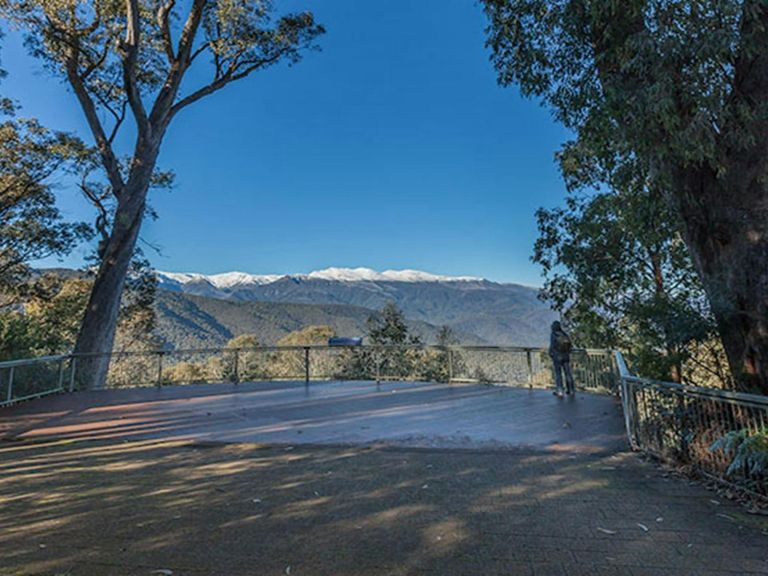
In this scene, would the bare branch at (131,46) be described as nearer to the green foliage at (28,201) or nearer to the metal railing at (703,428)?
the green foliage at (28,201)

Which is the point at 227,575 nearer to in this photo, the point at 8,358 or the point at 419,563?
the point at 419,563

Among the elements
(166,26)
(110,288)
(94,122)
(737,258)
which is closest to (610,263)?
(737,258)

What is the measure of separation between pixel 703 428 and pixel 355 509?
3468 mm

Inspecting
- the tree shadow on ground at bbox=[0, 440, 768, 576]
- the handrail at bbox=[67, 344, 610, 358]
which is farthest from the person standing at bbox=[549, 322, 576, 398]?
the tree shadow on ground at bbox=[0, 440, 768, 576]

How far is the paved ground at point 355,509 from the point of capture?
2.38m

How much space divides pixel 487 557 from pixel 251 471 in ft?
8.18

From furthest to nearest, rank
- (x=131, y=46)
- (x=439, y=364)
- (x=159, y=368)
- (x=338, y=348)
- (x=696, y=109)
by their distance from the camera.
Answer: (x=131, y=46), (x=439, y=364), (x=338, y=348), (x=159, y=368), (x=696, y=109)

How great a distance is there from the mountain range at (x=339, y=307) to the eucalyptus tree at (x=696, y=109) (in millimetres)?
4597

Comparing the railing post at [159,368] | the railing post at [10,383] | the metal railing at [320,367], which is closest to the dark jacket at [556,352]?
the metal railing at [320,367]

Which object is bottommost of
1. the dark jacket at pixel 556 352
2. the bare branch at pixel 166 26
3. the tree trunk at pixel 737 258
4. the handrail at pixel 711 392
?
the handrail at pixel 711 392

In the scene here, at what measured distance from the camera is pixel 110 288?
11.8 metres

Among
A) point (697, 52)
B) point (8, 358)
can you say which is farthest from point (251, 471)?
point (8, 358)

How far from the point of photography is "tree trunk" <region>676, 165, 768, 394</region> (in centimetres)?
484

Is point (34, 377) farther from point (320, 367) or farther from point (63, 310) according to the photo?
point (63, 310)
